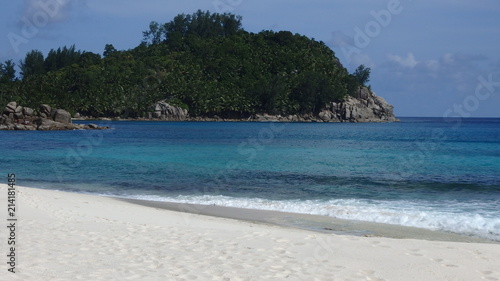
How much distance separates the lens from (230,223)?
14180 millimetres

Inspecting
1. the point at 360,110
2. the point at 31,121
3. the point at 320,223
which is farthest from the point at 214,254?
the point at 360,110

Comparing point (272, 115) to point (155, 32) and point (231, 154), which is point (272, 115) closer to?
point (155, 32)

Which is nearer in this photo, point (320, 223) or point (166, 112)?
point (320, 223)

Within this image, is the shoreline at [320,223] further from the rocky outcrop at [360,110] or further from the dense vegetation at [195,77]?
the rocky outcrop at [360,110]

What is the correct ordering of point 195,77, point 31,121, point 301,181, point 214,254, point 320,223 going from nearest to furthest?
1. point 214,254
2. point 320,223
3. point 301,181
4. point 31,121
5. point 195,77

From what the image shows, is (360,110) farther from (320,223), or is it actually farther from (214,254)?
(214,254)

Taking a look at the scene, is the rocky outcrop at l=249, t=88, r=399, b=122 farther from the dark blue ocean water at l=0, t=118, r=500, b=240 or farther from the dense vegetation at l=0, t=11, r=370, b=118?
the dark blue ocean water at l=0, t=118, r=500, b=240

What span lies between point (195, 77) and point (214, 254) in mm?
154213

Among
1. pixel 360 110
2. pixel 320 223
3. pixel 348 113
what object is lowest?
pixel 320 223

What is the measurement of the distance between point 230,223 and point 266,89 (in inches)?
5536

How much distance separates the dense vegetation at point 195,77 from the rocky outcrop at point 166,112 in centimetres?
224

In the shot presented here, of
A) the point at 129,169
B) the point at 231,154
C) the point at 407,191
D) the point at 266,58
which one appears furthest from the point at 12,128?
the point at 266,58

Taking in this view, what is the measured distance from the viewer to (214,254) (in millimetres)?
9555

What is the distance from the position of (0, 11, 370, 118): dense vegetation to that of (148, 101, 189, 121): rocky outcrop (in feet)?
7.35
